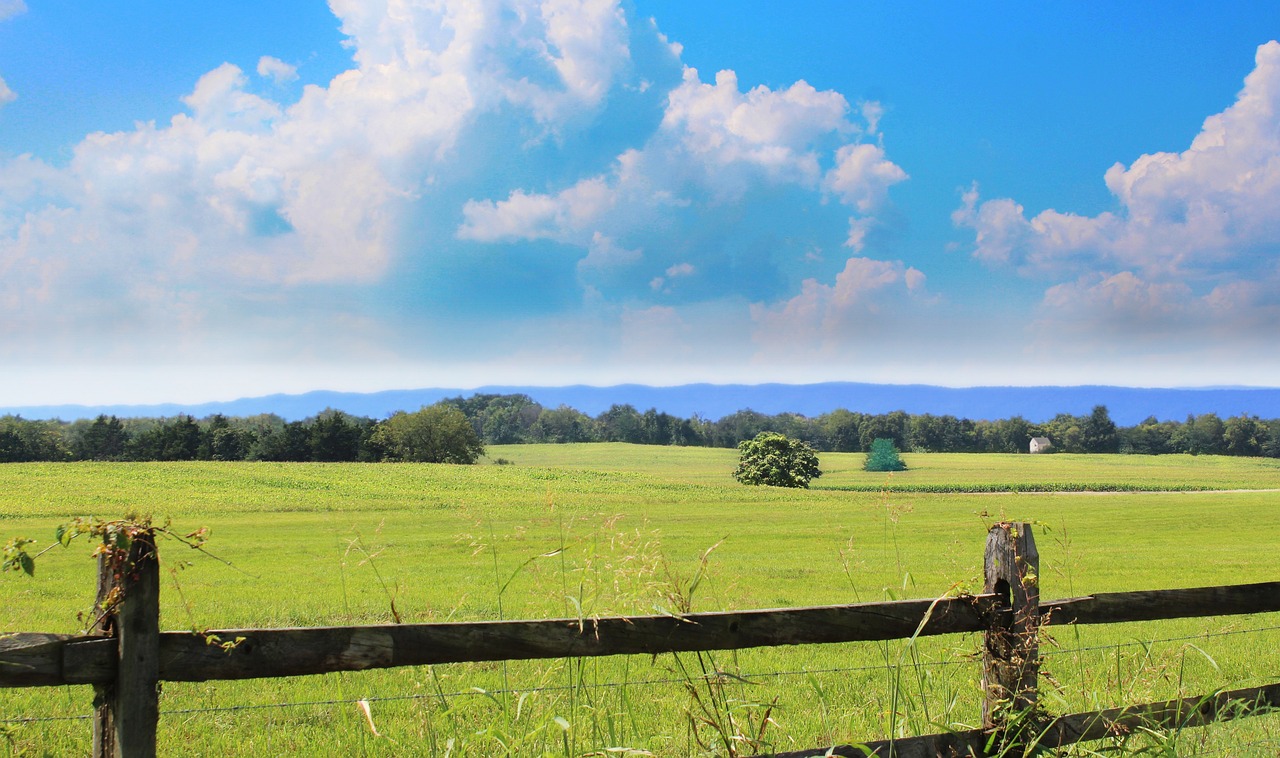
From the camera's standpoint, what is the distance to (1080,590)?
1750 centimetres

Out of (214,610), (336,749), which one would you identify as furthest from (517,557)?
(336,749)

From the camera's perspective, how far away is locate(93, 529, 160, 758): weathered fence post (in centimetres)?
318

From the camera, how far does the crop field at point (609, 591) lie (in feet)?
15.3

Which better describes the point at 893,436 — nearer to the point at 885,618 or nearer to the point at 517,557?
the point at 517,557

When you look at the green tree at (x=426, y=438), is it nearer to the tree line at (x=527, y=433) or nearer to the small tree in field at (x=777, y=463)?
the tree line at (x=527, y=433)

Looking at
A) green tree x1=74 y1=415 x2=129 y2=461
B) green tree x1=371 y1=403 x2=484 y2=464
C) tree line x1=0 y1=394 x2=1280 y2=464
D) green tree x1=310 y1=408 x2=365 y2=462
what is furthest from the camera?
green tree x1=371 y1=403 x2=484 y2=464

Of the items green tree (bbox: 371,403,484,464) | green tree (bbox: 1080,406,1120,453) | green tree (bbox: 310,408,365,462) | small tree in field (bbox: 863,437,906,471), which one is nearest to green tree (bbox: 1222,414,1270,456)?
green tree (bbox: 1080,406,1120,453)

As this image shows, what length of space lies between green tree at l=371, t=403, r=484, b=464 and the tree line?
0.37 ft

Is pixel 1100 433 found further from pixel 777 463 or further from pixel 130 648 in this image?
pixel 130 648

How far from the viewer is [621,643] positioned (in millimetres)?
3725

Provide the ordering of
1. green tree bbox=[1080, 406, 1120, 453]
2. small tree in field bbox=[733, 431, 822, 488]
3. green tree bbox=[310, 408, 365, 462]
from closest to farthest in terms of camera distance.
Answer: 1. small tree in field bbox=[733, 431, 822, 488]
2. green tree bbox=[310, 408, 365, 462]
3. green tree bbox=[1080, 406, 1120, 453]

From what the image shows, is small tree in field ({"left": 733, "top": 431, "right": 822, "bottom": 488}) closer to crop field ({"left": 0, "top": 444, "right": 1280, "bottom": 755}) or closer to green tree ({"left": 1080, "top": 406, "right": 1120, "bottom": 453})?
crop field ({"left": 0, "top": 444, "right": 1280, "bottom": 755})

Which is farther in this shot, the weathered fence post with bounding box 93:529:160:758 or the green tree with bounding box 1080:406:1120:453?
the green tree with bounding box 1080:406:1120:453

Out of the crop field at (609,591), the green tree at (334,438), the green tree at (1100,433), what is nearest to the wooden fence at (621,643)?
the crop field at (609,591)
